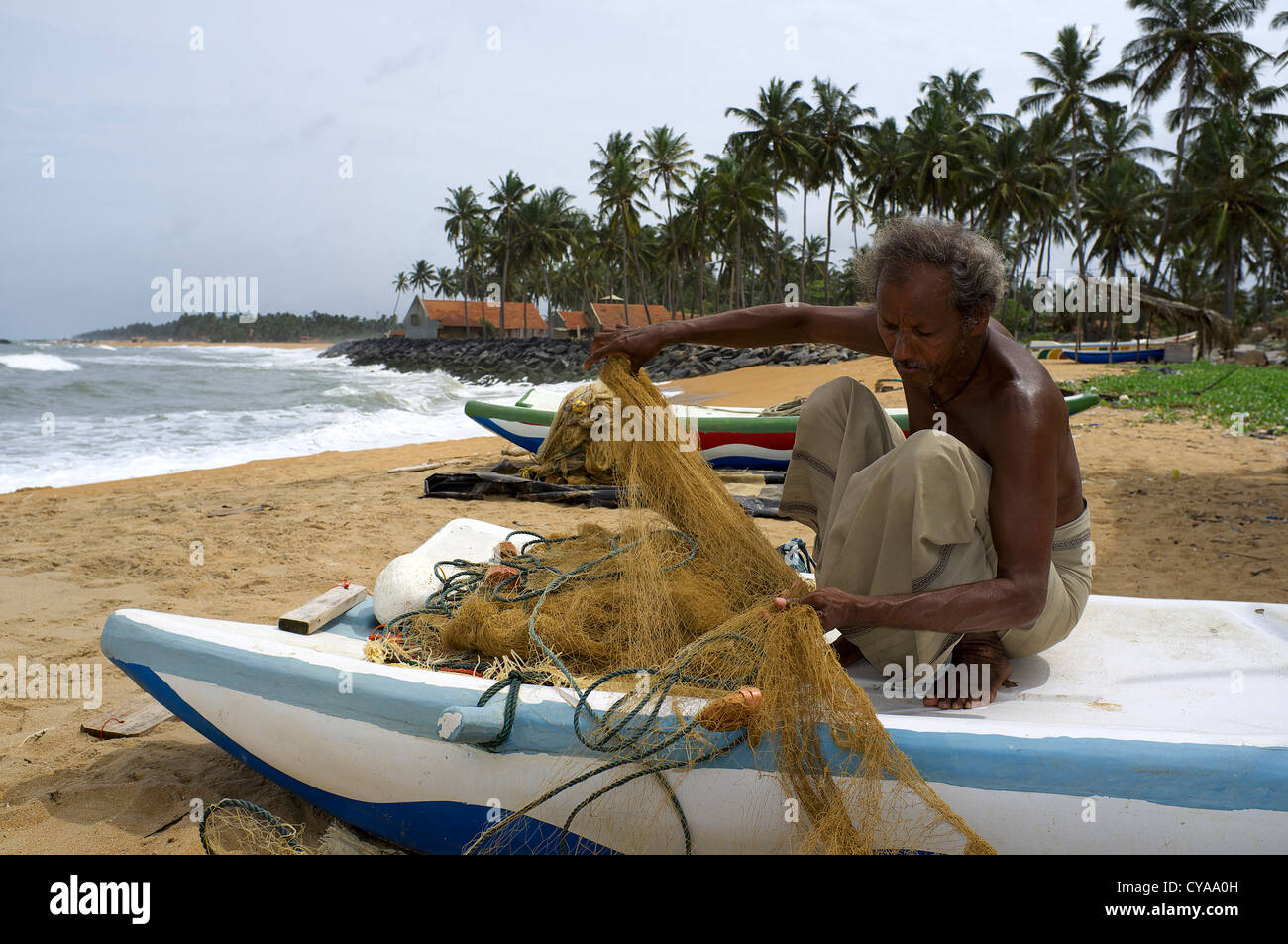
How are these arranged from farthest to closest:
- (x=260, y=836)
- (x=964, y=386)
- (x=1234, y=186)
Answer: (x=1234, y=186)
(x=964, y=386)
(x=260, y=836)

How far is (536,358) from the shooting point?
45562mm

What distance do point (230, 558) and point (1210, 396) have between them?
15.8m

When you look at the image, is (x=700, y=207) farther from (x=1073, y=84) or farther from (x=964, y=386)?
(x=964, y=386)

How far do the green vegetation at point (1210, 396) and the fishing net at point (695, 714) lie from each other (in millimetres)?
11114

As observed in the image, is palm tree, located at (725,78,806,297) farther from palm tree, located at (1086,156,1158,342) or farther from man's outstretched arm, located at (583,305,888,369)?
man's outstretched arm, located at (583,305,888,369)

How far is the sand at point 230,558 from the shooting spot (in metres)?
2.81

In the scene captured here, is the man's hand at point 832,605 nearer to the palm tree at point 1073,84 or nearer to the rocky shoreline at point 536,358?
the rocky shoreline at point 536,358

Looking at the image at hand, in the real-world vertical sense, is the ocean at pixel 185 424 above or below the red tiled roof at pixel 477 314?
below

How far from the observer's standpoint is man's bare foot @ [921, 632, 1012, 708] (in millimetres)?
2355

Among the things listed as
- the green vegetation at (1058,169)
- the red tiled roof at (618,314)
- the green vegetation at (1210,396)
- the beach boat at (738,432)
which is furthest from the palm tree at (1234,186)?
the beach boat at (738,432)

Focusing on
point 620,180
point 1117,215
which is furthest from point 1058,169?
point 620,180

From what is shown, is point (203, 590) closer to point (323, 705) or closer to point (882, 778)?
point (323, 705)

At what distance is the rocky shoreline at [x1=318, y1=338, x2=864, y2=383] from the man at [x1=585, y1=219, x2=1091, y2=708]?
19.7 meters
